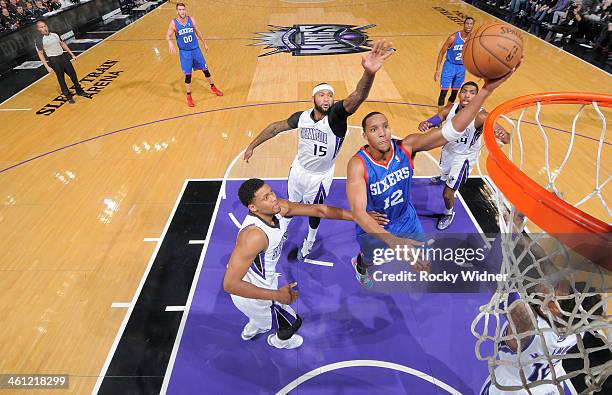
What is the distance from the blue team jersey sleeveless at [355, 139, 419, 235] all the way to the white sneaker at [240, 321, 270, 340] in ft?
5.07

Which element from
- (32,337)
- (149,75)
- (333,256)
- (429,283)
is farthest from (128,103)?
(429,283)

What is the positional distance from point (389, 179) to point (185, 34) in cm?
629

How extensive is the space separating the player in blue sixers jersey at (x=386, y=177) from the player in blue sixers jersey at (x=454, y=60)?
185 inches

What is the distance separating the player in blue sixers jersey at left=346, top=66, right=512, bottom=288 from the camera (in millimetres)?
3002

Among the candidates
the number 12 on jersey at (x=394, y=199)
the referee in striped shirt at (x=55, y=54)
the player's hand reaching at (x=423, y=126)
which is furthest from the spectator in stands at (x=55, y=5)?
the number 12 on jersey at (x=394, y=199)

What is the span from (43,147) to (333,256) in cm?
599

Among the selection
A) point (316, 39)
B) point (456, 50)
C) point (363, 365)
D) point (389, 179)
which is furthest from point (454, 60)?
point (316, 39)

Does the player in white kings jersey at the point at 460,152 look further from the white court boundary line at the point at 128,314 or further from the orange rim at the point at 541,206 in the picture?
the white court boundary line at the point at 128,314

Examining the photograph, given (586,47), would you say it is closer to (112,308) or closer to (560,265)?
(560,265)

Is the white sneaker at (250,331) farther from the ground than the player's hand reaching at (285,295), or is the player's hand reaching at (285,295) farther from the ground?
the player's hand reaching at (285,295)

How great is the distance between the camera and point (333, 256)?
178 inches

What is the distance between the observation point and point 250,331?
3561 millimetres

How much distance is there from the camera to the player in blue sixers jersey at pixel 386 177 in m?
3.00

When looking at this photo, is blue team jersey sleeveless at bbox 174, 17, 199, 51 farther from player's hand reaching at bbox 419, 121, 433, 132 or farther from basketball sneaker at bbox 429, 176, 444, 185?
basketball sneaker at bbox 429, 176, 444, 185
